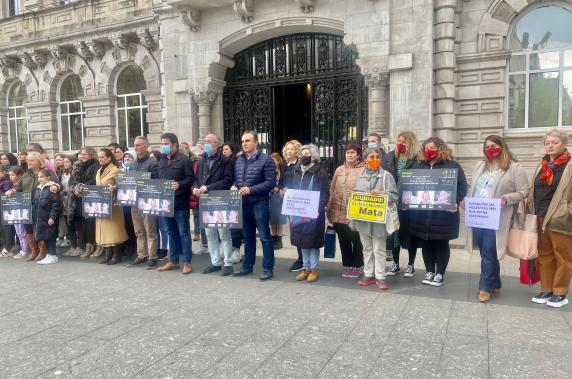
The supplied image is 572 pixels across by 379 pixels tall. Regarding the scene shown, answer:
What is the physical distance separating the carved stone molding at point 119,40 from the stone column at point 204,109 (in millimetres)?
4686

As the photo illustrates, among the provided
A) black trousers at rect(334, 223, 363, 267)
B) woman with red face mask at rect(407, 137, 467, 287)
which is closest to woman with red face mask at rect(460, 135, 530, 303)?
woman with red face mask at rect(407, 137, 467, 287)

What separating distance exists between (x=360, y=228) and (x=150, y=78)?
1197 cm

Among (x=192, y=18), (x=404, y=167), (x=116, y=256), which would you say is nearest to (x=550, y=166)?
(x=404, y=167)

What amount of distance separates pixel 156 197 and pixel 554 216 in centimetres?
510

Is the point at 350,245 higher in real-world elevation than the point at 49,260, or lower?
higher

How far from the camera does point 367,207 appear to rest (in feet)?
17.9

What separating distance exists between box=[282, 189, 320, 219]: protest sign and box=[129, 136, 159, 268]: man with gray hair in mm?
2241

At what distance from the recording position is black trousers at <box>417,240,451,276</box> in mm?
5664

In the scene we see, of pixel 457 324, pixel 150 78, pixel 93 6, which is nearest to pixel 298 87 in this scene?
pixel 150 78

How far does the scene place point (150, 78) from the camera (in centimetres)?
1530

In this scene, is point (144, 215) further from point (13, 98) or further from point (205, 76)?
point (13, 98)

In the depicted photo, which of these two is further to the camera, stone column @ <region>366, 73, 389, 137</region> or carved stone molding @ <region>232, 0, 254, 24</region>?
carved stone molding @ <region>232, 0, 254, 24</region>

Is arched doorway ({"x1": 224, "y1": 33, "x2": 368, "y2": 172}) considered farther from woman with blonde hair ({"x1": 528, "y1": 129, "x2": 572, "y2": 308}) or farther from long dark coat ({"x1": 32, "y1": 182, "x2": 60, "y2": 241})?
woman with blonde hair ({"x1": 528, "y1": 129, "x2": 572, "y2": 308})

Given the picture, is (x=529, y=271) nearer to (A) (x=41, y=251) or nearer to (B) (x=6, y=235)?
(A) (x=41, y=251)
